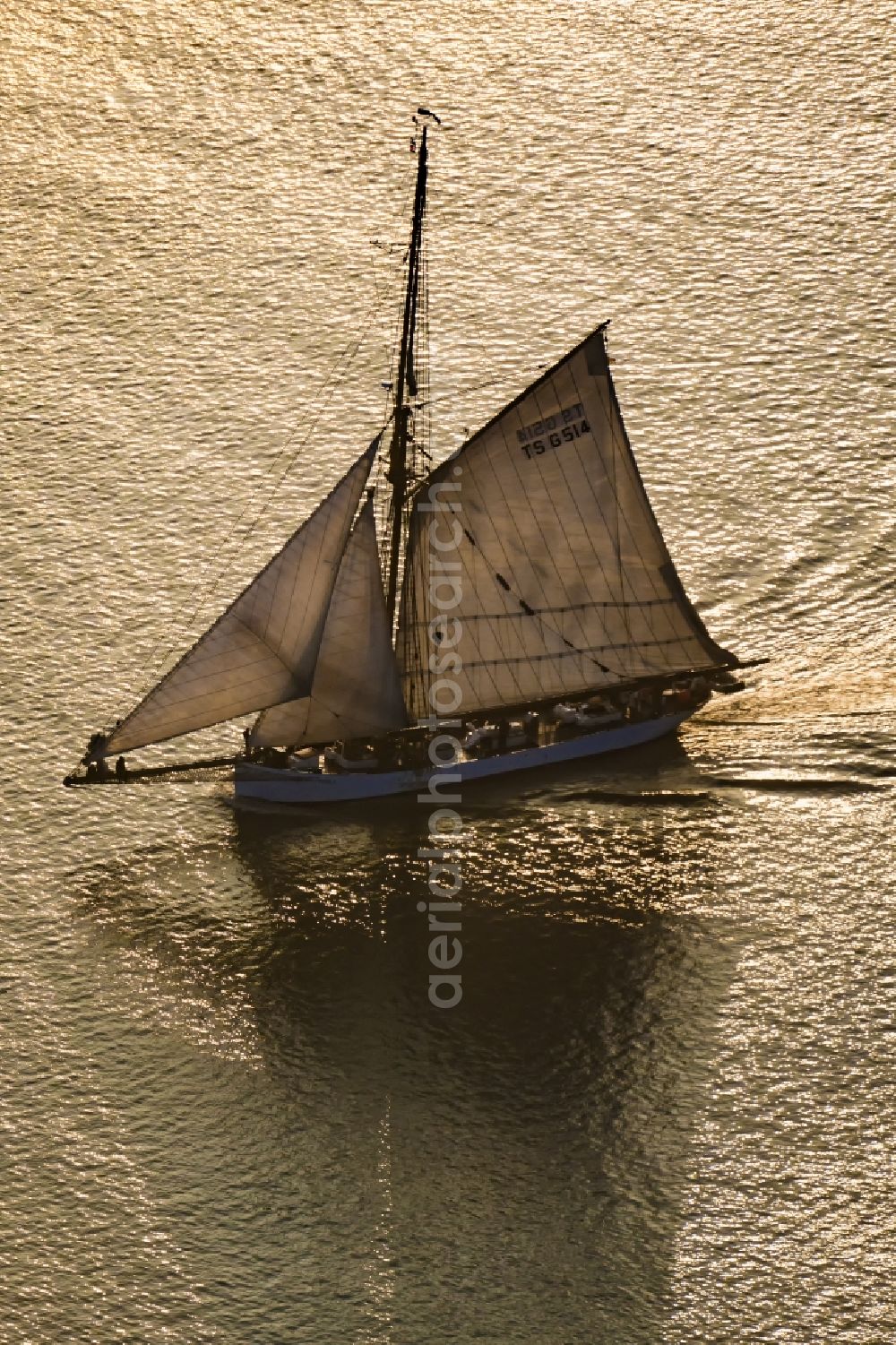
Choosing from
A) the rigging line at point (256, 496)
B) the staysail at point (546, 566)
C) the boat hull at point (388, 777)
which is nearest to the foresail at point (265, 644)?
the boat hull at point (388, 777)

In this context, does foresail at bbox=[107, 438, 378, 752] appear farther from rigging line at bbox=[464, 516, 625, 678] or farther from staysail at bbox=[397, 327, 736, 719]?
rigging line at bbox=[464, 516, 625, 678]

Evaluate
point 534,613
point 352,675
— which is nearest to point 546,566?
point 534,613

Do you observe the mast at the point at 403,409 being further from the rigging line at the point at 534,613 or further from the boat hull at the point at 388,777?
the boat hull at the point at 388,777

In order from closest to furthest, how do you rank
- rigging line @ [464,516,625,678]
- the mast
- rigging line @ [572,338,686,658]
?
1. the mast
2. rigging line @ [572,338,686,658]
3. rigging line @ [464,516,625,678]

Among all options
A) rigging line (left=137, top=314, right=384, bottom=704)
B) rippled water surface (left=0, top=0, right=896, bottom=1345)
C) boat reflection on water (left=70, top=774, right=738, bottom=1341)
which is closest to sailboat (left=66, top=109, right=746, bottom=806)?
rippled water surface (left=0, top=0, right=896, bottom=1345)

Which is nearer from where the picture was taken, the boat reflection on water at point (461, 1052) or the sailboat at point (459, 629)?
the boat reflection on water at point (461, 1052)

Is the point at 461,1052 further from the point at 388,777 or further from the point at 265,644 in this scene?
the point at 265,644
